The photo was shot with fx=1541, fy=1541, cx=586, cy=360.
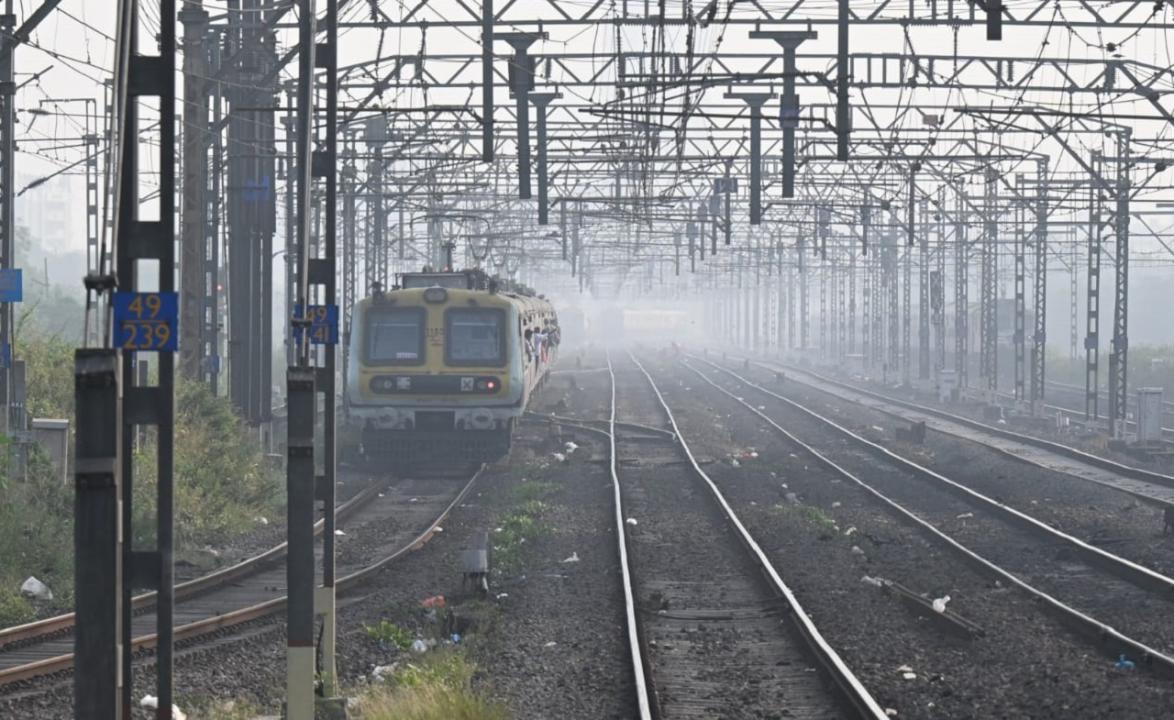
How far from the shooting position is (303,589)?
836cm

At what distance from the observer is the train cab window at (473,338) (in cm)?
2405

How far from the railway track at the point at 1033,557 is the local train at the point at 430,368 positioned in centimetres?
554

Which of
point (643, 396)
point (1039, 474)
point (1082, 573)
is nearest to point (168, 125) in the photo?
point (1082, 573)

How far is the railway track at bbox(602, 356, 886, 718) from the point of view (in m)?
9.38

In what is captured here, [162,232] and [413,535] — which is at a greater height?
[162,232]

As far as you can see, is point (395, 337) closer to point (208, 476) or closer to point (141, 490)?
point (208, 476)

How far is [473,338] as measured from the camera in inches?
950

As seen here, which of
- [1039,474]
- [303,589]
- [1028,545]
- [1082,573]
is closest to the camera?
[303,589]

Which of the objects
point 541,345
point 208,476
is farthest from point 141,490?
point 541,345

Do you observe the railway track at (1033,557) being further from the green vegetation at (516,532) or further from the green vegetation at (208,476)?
the green vegetation at (208,476)

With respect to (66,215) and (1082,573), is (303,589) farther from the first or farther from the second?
(66,215)

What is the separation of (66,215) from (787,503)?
594 ft

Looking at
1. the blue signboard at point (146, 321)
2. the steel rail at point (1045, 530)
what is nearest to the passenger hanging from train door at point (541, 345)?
the steel rail at point (1045, 530)

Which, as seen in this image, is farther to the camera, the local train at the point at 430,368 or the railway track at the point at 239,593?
the local train at the point at 430,368
